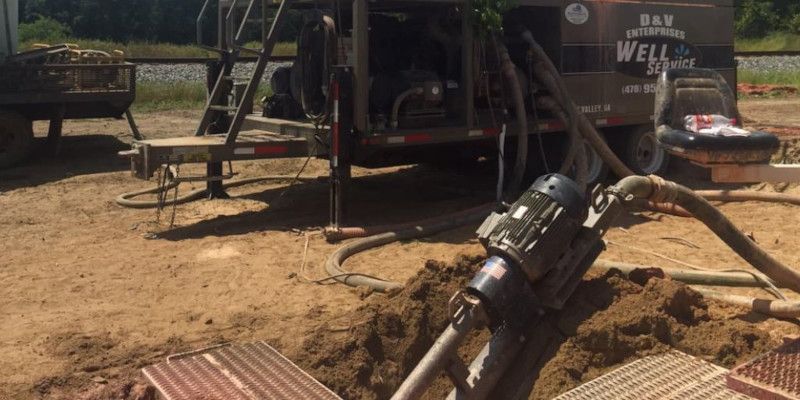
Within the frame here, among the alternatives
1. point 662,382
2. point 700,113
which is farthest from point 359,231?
point 700,113

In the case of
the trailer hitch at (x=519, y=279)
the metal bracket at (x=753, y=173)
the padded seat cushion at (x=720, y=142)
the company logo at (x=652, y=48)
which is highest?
the company logo at (x=652, y=48)

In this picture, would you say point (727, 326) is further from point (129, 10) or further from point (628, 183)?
point (129, 10)

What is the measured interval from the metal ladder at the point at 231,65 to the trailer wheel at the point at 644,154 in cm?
465

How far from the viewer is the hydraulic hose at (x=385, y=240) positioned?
22.2ft

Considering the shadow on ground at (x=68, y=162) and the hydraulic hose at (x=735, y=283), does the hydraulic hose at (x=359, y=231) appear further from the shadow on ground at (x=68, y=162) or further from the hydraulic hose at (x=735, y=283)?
the shadow on ground at (x=68, y=162)

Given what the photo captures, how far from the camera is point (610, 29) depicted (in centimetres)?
1068

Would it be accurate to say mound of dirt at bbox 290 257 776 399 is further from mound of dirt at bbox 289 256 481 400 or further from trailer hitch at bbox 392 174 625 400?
trailer hitch at bbox 392 174 625 400

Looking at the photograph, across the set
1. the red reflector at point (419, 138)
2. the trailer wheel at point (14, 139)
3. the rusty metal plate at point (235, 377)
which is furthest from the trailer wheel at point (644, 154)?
the trailer wheel at point (14, 139)

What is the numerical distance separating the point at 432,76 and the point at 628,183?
198 inches

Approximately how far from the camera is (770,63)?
31.7 meters

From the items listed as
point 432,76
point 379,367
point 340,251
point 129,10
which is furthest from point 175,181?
point 129,10

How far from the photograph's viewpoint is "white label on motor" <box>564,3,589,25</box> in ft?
33.8

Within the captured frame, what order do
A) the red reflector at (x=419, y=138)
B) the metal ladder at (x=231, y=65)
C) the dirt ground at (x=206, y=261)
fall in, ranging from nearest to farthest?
1. the dirt ground at (x=206, y=261)
2. the metal ladder at (x=231, y=65)
3. the red reflector at (x=419, y=138)

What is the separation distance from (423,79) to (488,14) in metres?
0.90
